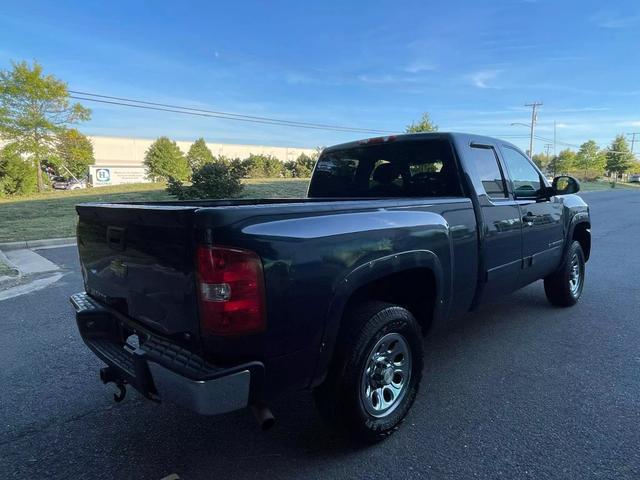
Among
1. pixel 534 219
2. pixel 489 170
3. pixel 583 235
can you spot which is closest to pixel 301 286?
pixel 489 170

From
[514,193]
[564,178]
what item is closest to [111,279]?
[514,193]

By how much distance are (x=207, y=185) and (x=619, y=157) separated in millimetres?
72094

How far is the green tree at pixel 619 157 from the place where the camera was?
65.4 m

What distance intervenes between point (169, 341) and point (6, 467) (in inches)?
50.1

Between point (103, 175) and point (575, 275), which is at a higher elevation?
point (103, 175)

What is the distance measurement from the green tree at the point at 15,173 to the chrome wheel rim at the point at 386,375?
32835 millimetres

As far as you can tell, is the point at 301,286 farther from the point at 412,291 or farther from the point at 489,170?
the point at 489,170

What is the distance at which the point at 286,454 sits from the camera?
100 inches

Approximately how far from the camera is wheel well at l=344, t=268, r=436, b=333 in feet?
9.52

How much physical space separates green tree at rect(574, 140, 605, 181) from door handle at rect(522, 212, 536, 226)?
75.8 metres

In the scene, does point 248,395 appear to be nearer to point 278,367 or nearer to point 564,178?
point 278,367

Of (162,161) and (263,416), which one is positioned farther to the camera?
(162,161)

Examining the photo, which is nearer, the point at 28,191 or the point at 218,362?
the point at 218,362

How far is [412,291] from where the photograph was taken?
308cm
